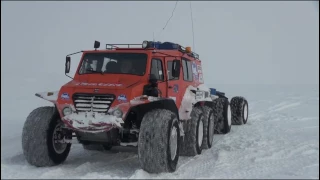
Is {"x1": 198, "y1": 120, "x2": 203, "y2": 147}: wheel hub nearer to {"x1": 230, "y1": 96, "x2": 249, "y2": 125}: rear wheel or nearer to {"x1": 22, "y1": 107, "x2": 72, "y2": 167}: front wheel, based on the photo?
{"x1": 22, "y1": 107, "x2": 72, "y2": 167}: front wheel

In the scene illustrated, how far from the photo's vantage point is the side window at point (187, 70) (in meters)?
8.05

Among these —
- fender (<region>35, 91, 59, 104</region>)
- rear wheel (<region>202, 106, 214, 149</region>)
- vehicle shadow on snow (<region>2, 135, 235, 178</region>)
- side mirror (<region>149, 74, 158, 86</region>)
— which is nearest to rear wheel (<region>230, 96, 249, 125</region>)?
rear wheel (<region>202, 106, 214, 149</region>)

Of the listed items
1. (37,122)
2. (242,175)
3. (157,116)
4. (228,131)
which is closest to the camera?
(242,175)

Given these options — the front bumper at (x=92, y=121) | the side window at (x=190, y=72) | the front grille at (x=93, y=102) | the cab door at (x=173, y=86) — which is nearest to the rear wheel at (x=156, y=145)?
the front bumper at (x=92, y=121)

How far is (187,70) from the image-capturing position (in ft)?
27.4

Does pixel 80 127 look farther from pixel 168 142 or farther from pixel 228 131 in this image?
pixel 228 131

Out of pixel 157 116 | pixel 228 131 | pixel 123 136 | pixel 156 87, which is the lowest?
pixel 228 131

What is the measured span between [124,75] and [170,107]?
1.06m

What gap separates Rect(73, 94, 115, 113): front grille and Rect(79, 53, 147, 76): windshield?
103 cm

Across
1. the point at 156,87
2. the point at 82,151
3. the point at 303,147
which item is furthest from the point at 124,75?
the point at 303,147

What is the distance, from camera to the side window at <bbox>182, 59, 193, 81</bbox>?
8.05 metres

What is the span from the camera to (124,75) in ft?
22.2

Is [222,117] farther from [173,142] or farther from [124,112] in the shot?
[124,112]

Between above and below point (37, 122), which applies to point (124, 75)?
above
